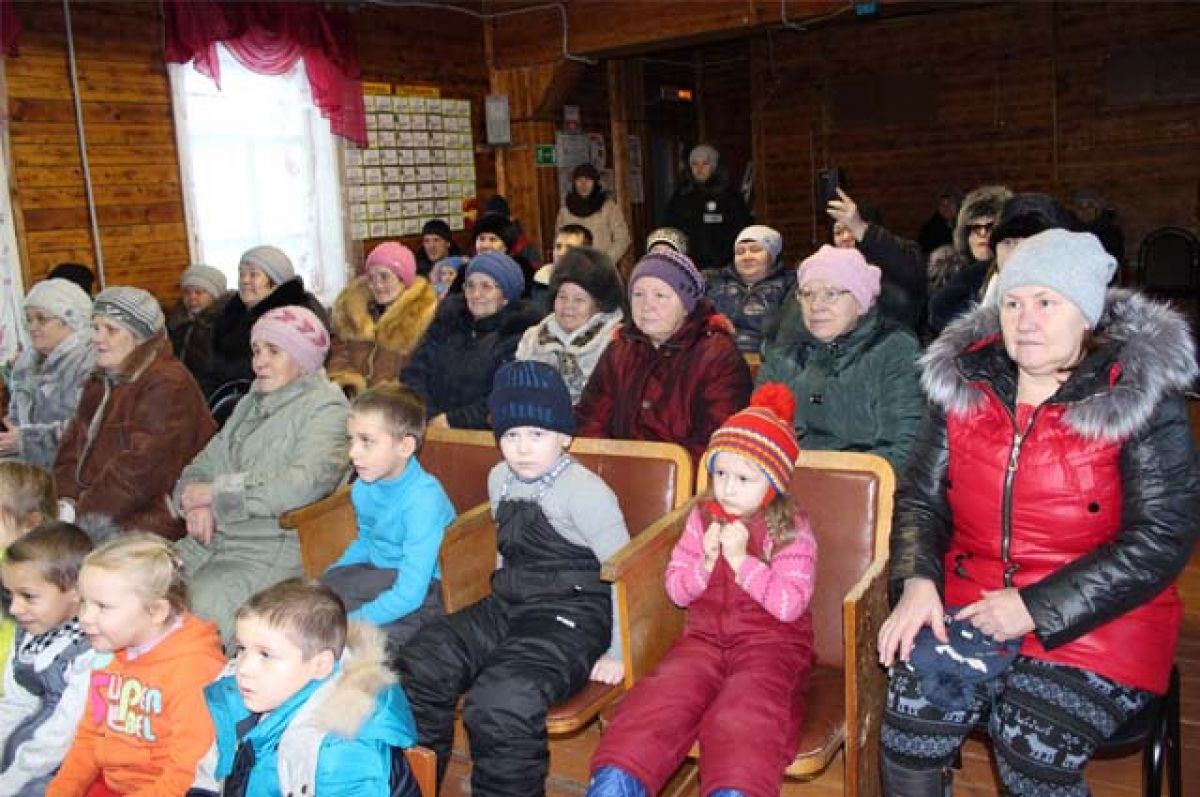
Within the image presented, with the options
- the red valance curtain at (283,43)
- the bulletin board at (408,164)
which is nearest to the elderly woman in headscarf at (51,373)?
the red valance curtain at (283,43)

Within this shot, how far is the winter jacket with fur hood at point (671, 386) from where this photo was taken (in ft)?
9.18

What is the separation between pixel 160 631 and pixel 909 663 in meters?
1.46

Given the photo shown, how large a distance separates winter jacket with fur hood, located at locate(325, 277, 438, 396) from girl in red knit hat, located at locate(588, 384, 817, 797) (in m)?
2.15

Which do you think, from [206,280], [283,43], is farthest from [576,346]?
[283,43]

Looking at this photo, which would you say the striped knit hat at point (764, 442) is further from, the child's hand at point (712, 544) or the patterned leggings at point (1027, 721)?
the patterned leggings at point (1027, 721)

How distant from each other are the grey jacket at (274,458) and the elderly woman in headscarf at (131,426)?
12 centimetres

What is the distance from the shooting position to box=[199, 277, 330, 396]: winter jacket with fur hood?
4.36 metres

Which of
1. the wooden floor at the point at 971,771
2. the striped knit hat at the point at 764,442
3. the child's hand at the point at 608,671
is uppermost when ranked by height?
the striped knit hat at the point at 764,442

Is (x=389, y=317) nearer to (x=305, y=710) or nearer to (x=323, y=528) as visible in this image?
(x=323, y=528)

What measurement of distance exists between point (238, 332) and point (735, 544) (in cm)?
302

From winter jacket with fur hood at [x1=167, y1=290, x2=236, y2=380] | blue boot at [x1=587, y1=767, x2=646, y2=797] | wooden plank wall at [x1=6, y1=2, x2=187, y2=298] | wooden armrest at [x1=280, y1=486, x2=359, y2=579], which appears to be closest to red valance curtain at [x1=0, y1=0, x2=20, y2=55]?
wooden plank wall at [x1=6, y1=2, x2=187, y2=298]

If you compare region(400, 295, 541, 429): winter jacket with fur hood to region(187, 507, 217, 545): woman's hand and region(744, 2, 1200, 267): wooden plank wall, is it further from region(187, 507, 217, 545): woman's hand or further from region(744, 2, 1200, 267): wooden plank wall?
region(744, 2, 1200, 267): wooden plank wall

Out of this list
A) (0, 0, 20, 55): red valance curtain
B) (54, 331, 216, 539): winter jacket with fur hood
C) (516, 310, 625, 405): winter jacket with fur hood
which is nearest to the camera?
(54, 331, 216, 539): winter jacket with fur hood

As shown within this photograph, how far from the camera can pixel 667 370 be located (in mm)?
2904
